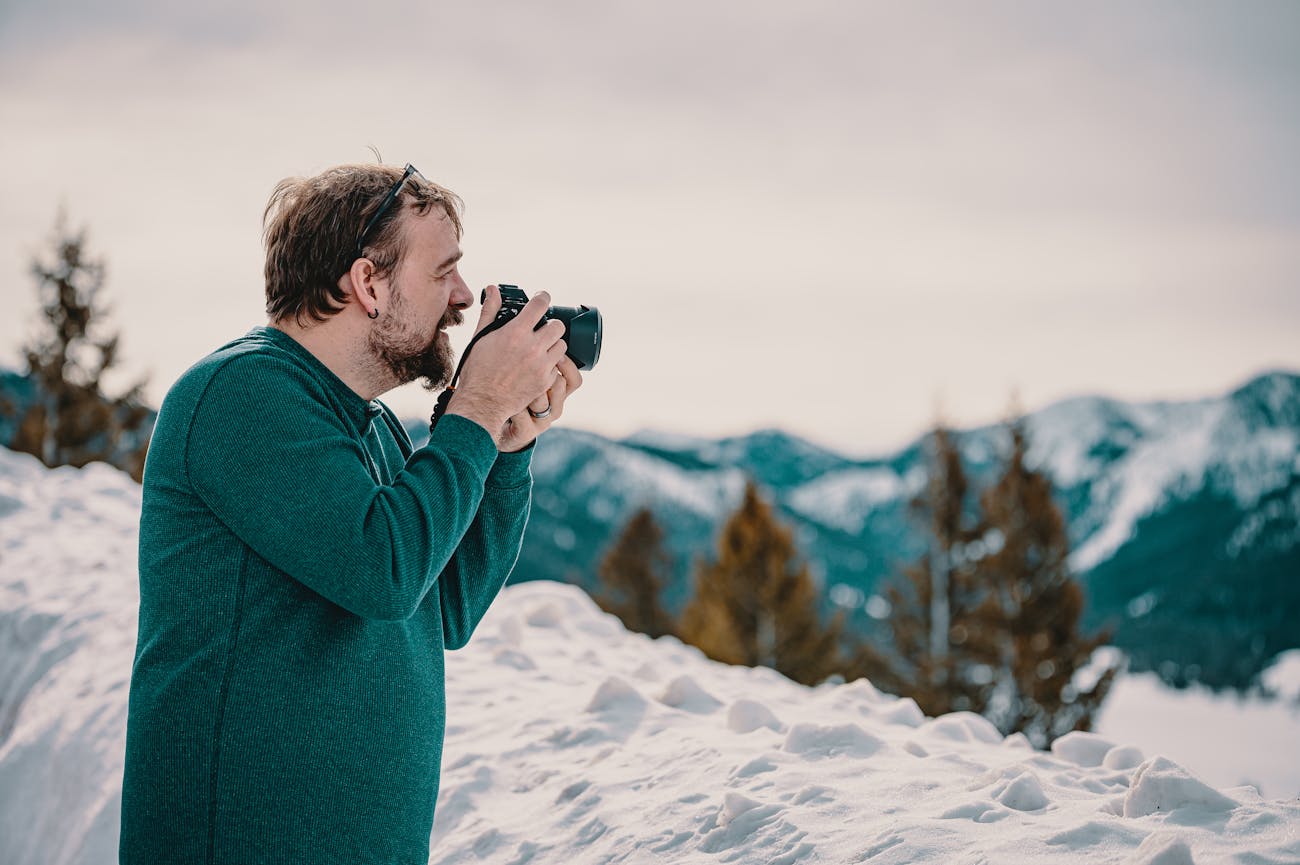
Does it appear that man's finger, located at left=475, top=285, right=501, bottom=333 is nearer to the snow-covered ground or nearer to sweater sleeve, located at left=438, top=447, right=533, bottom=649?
sweater sleeve, located at left=438, top=447, right=533, bottom=649

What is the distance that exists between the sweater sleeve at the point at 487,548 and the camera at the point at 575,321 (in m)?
0.29

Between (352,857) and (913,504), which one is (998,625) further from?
(352,857)

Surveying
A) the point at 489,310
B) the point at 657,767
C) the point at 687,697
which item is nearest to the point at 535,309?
the point at 489,310

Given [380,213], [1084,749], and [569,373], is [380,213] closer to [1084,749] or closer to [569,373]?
[569,373]

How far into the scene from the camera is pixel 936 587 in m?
22.7

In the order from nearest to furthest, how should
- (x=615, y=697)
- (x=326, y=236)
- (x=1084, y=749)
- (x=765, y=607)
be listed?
(x=326, y=236) → (x=1084, y=749) → (x=615, y=697) → (x=765, y=607)

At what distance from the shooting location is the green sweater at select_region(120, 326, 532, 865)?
5.73 ft

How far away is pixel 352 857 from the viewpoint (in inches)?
76.7

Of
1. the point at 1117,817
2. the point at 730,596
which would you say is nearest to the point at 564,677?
the point at 1117,817

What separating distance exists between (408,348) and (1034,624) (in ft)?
66.6

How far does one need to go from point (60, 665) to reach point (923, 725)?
4458mm

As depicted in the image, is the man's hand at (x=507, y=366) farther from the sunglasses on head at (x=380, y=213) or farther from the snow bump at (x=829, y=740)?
the snow bump at (x=829, y=740)

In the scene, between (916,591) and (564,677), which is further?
(916,591)

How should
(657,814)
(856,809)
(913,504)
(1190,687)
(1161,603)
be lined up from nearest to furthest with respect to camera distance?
(856,809), (657,814), (913,504), (1190,687), (1161,603)
